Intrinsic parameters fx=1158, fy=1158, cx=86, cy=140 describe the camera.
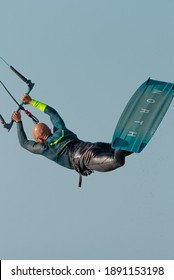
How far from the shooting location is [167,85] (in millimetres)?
31328

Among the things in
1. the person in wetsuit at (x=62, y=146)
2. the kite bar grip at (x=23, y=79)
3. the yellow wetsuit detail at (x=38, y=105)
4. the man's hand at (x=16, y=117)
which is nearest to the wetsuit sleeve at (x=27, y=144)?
the person in wetsuit at (x=62, y=146)

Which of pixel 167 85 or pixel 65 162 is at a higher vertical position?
pixel 167 85

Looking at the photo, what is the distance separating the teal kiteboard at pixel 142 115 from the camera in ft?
100

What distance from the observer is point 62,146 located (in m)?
32.7

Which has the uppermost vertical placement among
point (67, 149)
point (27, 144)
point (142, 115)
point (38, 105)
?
point (38, 105)

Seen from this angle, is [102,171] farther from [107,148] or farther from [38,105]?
[38,105]

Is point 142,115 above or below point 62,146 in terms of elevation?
above

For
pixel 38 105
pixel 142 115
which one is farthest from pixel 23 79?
pixel 142 115

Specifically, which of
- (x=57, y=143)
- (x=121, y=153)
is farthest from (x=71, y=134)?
(x=121, y=153)

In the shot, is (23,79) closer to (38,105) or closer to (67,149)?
(38,105)

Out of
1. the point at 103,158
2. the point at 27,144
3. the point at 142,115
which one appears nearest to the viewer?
the point at 142,115

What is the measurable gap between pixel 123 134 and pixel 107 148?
143cm

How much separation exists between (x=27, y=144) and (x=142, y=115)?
3962 millimetres

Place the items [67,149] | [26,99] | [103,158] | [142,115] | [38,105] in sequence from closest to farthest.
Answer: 1. [142,115]
2. [103,158]
3. [67,149]
4. [26,99]
5. [38,105]
